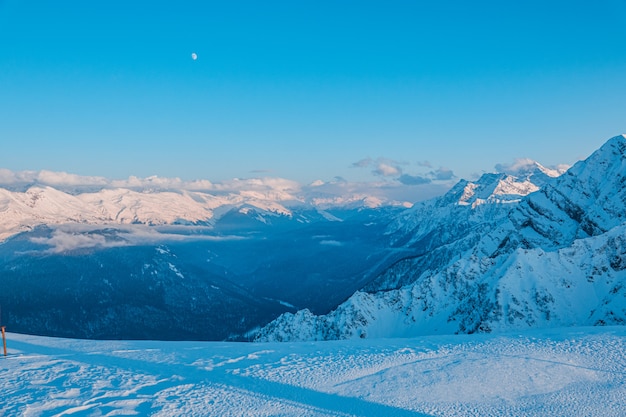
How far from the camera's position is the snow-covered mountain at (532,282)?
11062cm

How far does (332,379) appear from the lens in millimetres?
19953

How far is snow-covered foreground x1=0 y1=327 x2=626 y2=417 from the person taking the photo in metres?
16.7

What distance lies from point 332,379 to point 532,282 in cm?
11823

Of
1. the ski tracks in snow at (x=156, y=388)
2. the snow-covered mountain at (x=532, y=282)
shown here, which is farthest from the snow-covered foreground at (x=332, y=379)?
the snow-covered mountain at (x=532, y=282)

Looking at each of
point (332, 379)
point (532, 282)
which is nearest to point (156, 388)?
point (332, 379)

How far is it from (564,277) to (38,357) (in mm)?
129702

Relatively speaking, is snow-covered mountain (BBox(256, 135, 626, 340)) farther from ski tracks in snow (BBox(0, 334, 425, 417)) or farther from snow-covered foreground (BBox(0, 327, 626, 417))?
ski tracks in snow (BBox(0, 334, 425, 417))

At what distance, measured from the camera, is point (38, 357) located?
24.1 metres

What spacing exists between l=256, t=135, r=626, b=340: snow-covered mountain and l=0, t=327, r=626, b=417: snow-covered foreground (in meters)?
93.2

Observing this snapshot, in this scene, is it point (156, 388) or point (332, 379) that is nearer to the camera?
point (156, 388)

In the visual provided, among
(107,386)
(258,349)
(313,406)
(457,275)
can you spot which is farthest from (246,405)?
(457,275)

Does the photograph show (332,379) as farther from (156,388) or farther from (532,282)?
(532,282)

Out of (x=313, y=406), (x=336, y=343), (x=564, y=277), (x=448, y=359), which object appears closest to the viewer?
(x=313, y=406)

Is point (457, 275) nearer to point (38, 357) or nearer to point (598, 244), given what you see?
point (598, 244)
